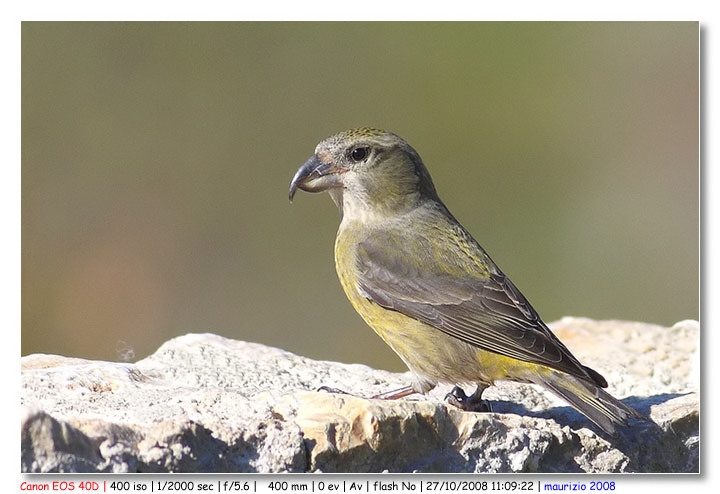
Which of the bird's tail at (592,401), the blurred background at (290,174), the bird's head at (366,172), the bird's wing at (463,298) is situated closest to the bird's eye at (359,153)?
the bird's head at (366,172)

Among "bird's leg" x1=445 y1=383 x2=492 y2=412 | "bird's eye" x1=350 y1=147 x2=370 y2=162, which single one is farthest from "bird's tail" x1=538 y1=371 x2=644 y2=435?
"bird's eye" x1=350 y1=147 x2=370 y2=162

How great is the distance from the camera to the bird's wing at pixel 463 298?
4828 millimetres

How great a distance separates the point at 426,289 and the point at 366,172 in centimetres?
85

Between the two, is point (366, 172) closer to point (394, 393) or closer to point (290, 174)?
point (394, 393)

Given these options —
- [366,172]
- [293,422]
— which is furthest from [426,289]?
[293,422]

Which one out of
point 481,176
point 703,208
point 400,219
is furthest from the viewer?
point 481,176

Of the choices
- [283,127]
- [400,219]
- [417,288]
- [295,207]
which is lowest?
[417,288]

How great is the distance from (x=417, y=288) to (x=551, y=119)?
124 inches

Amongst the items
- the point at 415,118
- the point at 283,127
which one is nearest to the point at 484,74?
the point at 415,118

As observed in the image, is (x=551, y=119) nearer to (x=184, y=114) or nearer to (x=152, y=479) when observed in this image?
(x=184, y=114)

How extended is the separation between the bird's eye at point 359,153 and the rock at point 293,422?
116 cm

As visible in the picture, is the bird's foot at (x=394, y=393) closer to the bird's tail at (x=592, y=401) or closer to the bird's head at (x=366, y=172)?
the bird's tail at (x=592, y=401)

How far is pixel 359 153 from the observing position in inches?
225

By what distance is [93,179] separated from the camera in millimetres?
7859
